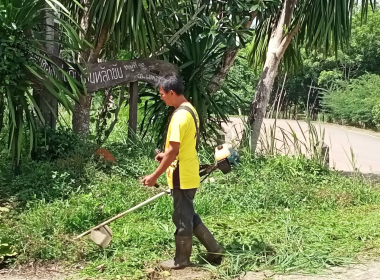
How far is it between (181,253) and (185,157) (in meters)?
0.76

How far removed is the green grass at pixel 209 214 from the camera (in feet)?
13.1

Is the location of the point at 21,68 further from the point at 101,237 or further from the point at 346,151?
the point at 346,151

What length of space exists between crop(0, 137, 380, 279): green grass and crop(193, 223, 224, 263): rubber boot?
0.27 ft

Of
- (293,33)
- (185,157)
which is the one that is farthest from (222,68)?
(185,157)

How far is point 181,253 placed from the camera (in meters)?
3.77

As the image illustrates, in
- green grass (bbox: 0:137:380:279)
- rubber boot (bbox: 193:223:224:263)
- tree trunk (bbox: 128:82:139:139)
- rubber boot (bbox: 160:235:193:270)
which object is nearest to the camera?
rubber boot (bbox: 160:235:193:270)

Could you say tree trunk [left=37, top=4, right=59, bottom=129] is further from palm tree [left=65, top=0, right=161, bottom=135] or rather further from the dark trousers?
the dark trousers

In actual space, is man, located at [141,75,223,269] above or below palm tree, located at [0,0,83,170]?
below

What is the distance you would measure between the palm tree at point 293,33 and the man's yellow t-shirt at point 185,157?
12.9 ft

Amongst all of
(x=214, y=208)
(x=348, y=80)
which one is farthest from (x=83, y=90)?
(x=348, y=80)

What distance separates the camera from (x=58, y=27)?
643 centimetres

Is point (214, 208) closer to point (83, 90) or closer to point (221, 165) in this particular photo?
point (221, 165)

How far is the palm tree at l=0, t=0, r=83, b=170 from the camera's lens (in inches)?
209

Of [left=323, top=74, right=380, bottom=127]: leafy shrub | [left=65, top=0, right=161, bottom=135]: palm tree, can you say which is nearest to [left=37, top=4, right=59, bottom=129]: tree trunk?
[left=65, top=0, right=161, bottom=135]: palm tree
